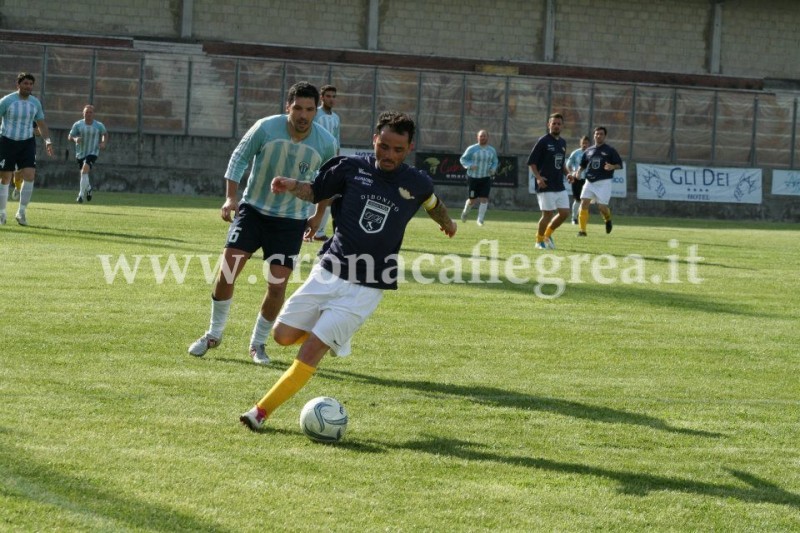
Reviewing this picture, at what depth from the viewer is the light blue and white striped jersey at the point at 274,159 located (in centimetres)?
834

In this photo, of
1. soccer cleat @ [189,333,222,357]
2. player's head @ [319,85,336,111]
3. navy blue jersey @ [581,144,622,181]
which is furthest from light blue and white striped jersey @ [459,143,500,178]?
soccer cleat @ [189,333,222,357]

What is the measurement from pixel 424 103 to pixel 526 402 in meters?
29.5

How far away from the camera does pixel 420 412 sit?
7.03 meters

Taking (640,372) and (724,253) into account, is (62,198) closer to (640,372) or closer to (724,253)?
(724,253)

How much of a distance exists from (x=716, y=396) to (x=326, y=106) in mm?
8959

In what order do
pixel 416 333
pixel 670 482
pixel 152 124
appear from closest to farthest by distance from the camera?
pixel 670 482 < pixel 416 333 < pixel 152 124

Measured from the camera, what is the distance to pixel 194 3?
39156mm

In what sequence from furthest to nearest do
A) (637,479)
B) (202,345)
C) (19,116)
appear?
(19,116), (202,345), (637,479)

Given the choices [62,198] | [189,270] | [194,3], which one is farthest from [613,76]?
[189,270]

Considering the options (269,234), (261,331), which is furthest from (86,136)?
(261,331)

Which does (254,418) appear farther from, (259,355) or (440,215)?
(259,355)

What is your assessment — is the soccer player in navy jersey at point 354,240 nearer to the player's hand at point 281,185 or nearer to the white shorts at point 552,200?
the player's hand at point 281,185

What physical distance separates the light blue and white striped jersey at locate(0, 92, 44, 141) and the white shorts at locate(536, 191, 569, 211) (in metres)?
8.02

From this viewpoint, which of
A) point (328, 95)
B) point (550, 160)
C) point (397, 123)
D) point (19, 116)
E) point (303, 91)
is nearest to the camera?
point (397, 123)
